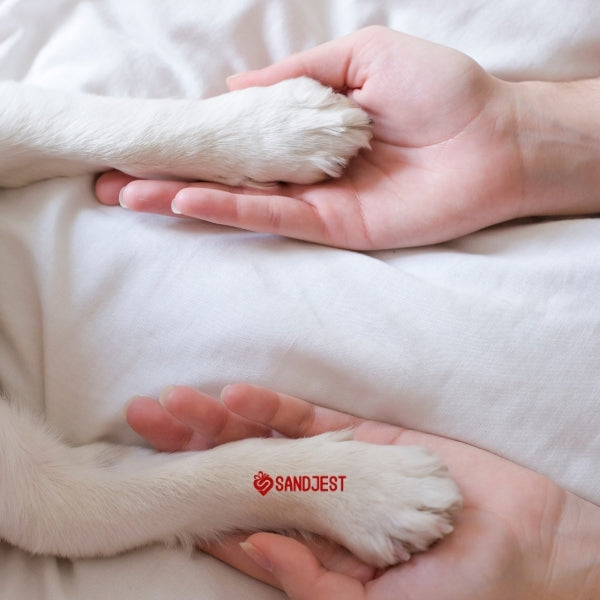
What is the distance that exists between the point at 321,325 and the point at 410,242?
0.20m

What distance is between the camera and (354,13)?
1262mm

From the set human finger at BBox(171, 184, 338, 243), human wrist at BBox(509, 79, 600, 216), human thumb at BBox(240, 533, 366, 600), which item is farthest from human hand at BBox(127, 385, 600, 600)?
human wrist at BBox(509, 79, 600, 216)

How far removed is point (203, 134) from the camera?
1096mm

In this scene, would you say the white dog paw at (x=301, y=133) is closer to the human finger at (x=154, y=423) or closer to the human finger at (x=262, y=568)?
the human finger at (x=154, y=423)

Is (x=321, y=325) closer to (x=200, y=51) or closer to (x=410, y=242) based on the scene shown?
(x=410, y=242)

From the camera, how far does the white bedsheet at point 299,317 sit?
3.41ft

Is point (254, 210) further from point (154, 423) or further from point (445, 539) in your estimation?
point (445, 539)

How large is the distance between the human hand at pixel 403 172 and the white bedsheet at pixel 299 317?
4 centimetres

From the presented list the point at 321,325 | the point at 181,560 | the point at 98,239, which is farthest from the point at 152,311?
the point at 181,560

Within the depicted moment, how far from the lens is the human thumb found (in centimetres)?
93

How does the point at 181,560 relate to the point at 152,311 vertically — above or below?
below

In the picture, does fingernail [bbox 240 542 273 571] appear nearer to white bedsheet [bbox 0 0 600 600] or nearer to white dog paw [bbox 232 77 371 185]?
white bedsheet [bbox 0 0 600 600]

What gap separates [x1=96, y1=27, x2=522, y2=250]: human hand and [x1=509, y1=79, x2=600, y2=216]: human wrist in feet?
0.07

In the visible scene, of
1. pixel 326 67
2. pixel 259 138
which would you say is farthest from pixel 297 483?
pixel 326 67
